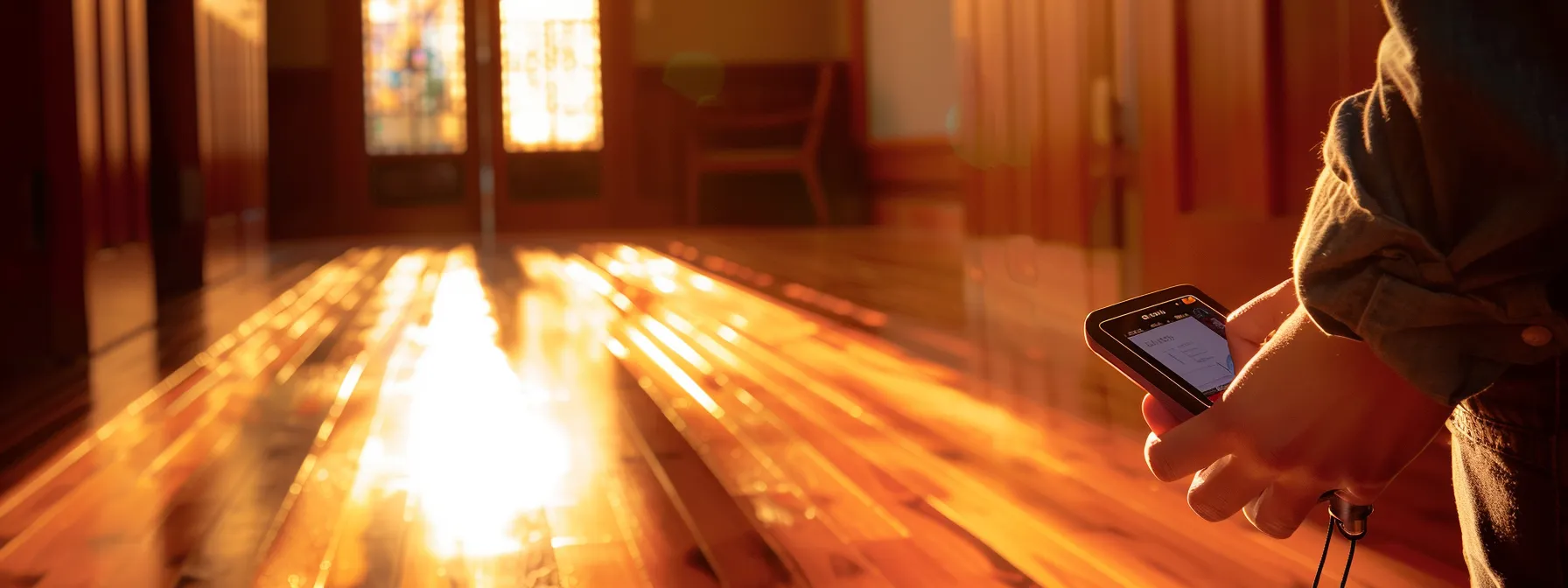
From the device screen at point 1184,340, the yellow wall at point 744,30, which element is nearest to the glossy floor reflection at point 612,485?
the device screen at point 1184,340

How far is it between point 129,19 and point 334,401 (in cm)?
137

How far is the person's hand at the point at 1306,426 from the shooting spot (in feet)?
1.61

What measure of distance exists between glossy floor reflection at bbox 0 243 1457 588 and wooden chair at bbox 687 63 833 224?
15.1ft

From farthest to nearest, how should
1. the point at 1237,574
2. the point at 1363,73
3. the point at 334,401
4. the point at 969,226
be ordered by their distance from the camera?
the point at 969,226 → the point at 334,401 → the point at 1363,73 → the point at 1237,574

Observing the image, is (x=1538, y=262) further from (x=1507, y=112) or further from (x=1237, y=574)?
(x=1237, y=574)

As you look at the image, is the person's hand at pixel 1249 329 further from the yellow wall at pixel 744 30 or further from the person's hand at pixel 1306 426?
the yellow wall at pixel 744 30

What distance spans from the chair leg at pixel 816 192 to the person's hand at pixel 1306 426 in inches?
258

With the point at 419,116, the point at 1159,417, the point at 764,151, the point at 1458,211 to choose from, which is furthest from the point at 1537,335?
the point at 419,116

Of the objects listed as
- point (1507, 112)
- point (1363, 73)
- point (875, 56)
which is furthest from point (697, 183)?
point (1507, 112)

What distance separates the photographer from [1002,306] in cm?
286

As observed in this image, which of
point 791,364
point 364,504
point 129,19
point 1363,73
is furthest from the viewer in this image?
point 129,19

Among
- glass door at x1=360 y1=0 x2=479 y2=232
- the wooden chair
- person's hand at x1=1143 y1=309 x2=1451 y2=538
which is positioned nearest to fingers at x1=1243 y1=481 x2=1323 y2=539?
person's hand at x1=1143 y1=309 x2=1451 y2=538

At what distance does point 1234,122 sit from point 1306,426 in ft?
5.04

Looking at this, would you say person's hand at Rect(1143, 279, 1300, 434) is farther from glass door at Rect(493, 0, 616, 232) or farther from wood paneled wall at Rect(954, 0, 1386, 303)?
glass door at Rect(493, 0, 616, 232)
